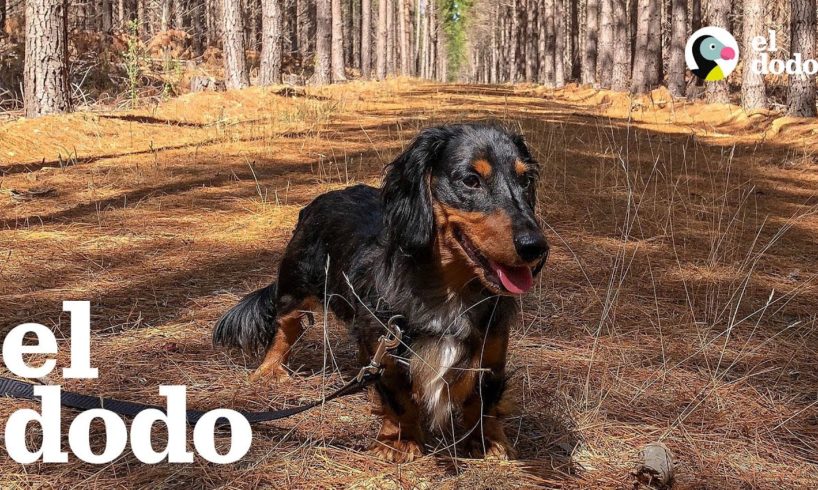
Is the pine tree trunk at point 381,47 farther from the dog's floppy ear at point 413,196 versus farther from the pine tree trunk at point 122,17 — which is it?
the dog's floppy ear at point 413,196

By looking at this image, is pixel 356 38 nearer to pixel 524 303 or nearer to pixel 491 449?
pixel 524 303

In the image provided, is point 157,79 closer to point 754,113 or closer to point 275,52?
point 275,52

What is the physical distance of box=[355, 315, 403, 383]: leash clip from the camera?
2.34 meters

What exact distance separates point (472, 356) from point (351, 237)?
0.80 m

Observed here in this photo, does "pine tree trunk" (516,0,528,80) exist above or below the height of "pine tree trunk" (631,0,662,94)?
above

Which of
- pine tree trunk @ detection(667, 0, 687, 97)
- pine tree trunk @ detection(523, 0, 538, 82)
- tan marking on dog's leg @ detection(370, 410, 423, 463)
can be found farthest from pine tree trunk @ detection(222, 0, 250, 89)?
pine tree trunk @ detection(523, 0, 538, 82)

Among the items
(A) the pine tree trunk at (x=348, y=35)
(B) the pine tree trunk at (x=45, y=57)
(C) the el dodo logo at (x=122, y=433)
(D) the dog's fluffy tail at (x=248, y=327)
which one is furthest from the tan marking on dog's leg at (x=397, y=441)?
(A) the pine tree trunk at (x=348, y=35)

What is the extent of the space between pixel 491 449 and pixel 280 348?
47.4 inches

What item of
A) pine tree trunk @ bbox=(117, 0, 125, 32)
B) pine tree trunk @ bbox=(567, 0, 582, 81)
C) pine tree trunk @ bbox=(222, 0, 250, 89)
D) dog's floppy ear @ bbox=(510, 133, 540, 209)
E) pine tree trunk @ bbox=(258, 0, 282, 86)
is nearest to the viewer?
dog's floppy ear @ bbox=(510, 133, 540, 209)

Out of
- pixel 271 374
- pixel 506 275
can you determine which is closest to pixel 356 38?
pixel 271 374

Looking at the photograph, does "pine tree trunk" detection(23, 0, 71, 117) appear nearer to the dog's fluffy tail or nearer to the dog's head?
the dog's fluffy tail

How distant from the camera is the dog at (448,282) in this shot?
7.48ft

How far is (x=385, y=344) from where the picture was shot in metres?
2.34

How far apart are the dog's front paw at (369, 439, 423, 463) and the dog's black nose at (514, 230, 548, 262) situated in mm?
844
